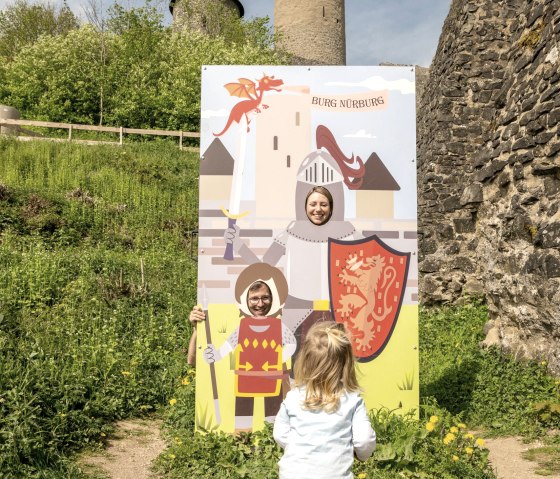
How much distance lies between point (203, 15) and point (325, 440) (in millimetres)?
32655

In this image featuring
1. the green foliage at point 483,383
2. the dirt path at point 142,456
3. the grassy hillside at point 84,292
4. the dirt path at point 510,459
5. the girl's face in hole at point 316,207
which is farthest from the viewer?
the green foliage at point 483,383

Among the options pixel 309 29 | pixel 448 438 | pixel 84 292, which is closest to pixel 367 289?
pixel 448 438

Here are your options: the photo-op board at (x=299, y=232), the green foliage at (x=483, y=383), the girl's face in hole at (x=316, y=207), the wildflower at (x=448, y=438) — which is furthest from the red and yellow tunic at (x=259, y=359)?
the green foliage at (x=483, y=383)

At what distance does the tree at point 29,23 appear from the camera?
2988cm

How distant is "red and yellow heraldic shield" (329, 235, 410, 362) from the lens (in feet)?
12.4

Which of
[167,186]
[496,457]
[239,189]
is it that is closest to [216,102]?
[239,189]

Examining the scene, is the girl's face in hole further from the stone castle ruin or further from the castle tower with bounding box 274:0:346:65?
the castle tower with bounding box 274:0:346:65

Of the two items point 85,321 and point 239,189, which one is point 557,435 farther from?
point 85,321

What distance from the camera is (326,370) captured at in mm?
2389

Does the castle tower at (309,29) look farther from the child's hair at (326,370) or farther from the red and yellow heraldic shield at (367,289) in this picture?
the child's hair at (326,370)

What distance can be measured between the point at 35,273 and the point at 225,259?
4316mm

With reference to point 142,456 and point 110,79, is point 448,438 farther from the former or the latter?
point 110,79

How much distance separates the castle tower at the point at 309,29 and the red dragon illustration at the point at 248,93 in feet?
95.9

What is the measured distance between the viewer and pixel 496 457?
3.86 metres
